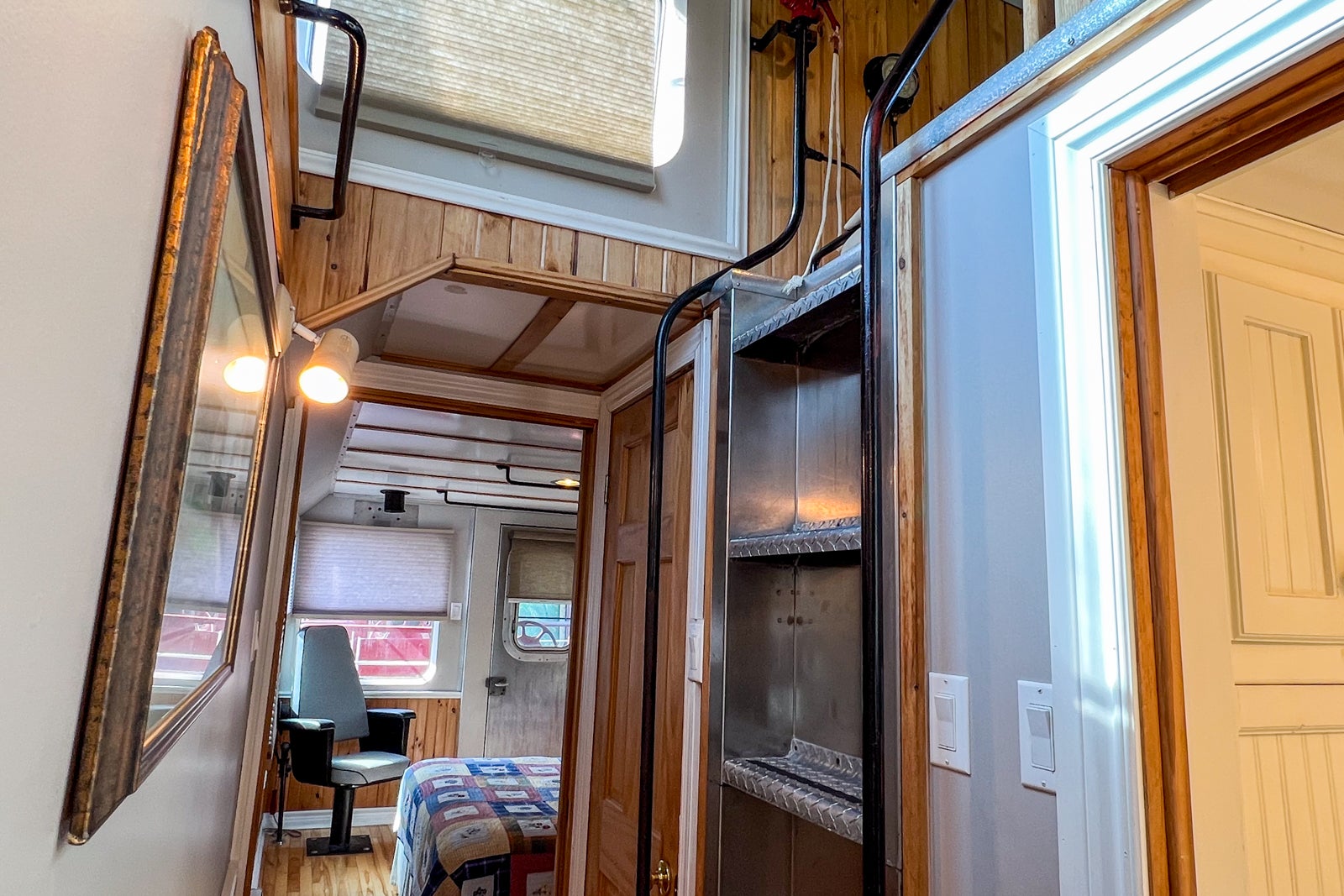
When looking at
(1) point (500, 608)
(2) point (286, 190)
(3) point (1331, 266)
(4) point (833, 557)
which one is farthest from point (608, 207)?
(1) point (500, 608)

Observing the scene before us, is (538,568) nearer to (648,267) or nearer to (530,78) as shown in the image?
(648,267)

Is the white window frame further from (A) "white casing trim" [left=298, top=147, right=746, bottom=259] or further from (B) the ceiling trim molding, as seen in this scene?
(B) the ceiling trim molding

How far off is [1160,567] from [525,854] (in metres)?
3.43

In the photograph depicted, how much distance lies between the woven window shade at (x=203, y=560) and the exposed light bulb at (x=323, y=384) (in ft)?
1.67

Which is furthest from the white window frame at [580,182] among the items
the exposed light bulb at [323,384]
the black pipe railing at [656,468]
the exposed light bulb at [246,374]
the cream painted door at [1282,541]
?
the cream painted door at [1282,541]

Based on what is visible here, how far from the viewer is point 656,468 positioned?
187 cm

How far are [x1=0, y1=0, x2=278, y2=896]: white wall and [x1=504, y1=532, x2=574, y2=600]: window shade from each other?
695 cm

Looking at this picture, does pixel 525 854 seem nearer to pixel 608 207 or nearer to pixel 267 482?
pixel 267 482

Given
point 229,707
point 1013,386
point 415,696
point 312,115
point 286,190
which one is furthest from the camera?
point 415,696

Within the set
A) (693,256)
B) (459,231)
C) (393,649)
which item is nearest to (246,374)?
(459,231)

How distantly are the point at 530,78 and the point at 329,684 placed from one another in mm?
5428

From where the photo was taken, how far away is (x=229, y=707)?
1.65 metres

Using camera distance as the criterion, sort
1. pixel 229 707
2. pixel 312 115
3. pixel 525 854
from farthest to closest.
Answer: pixel 525 854, pixel 312 115, pixel 229 707

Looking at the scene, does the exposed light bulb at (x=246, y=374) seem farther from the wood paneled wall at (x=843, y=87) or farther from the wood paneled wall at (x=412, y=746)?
the wood paneled wall at (x=412, y=746)
